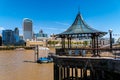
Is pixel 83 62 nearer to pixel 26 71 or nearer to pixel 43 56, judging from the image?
pixel 26 71

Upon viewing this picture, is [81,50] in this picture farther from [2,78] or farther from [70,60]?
[2,78]

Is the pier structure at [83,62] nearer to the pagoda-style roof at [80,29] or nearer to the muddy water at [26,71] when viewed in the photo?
the pagoda-style roof at [80,29]

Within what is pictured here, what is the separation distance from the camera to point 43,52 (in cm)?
5612

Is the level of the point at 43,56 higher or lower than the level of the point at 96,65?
lower

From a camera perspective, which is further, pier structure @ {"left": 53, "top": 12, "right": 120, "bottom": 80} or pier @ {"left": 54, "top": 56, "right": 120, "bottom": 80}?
pier structure @ {"left": 53, "top": 12, "right": 120, "bottom": 80}

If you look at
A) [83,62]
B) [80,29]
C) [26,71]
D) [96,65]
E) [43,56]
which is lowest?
[26,71]

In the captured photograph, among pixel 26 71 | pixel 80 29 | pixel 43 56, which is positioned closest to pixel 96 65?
pixel 80 29

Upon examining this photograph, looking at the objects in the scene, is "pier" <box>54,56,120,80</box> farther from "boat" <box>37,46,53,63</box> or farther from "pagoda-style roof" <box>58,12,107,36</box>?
"boat" <box>37,46,53,63</box>

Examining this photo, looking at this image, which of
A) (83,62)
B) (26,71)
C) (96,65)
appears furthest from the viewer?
(26,71)

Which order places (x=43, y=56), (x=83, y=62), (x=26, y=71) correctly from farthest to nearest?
(x=43, y=56)
(x=26, y=71)
(x=83, y=62)

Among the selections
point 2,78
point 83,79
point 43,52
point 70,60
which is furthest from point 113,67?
point 43,52

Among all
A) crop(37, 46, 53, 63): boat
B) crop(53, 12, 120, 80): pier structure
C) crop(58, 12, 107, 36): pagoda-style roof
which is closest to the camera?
crop(53, 12, 120, 80): pier structure

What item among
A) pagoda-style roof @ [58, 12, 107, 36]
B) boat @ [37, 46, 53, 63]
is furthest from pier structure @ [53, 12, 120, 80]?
boat @ [37, 46, 53, 63]

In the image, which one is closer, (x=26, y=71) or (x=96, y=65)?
(x=96, y=65)
